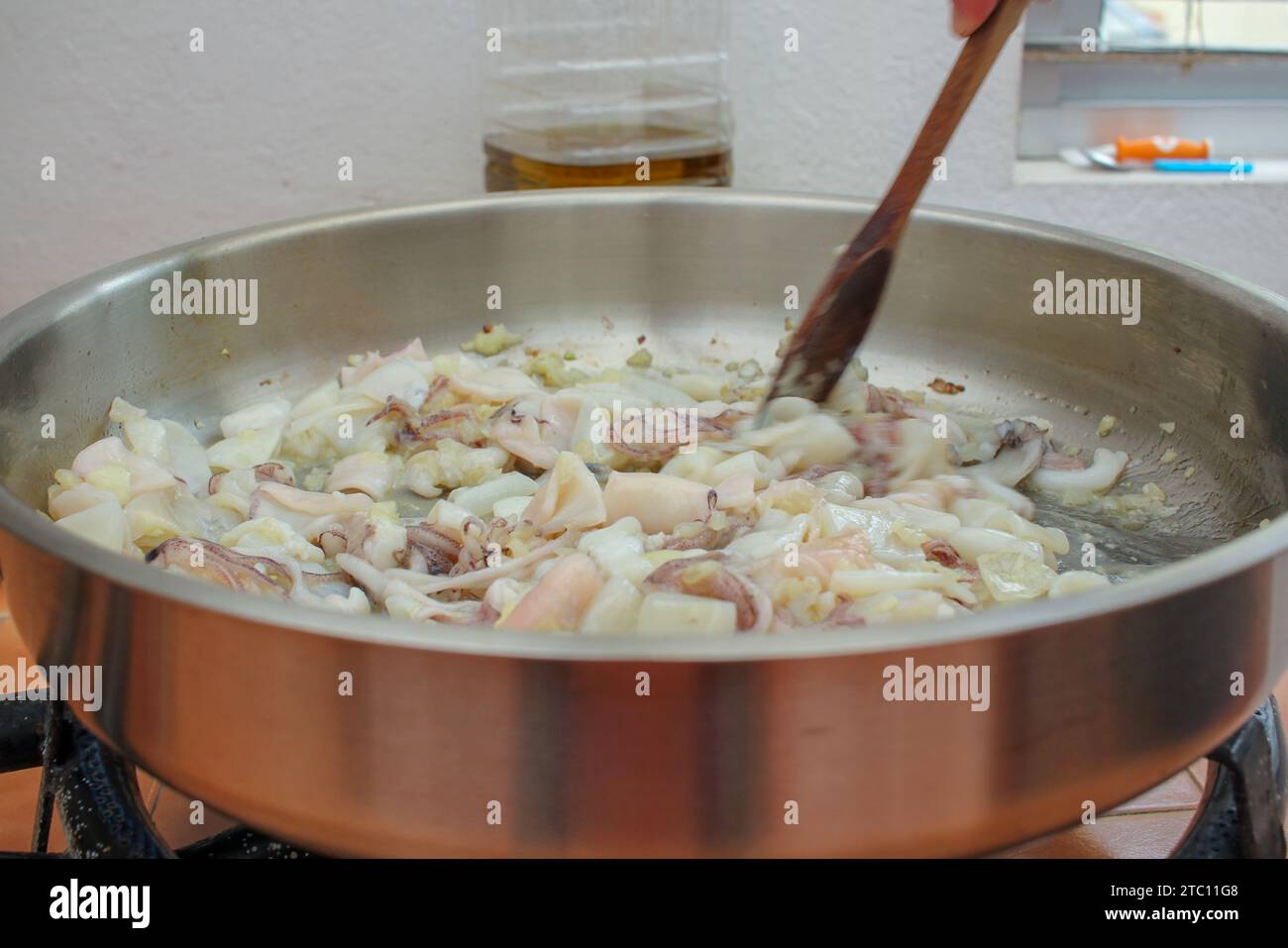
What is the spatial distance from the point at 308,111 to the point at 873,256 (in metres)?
1.06

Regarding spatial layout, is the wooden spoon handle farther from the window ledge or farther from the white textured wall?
the window ledge

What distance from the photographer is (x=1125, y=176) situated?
6.41 feet

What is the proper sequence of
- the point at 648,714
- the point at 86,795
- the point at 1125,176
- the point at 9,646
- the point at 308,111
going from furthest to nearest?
the point at 1125,176 → the point at 308,111 → the point at 9,646 → the point at 86,795 → the point at 648,714

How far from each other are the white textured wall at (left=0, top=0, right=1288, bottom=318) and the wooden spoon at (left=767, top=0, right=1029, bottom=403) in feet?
2.91

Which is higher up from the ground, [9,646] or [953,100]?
[953,100]

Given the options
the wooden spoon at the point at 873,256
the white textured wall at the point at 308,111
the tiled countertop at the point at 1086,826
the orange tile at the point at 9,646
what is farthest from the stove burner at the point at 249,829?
the white textured wall at the point at 308,111

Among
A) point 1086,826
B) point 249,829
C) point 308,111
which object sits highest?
point 308,111

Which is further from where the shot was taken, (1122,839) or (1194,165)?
(1194,165)

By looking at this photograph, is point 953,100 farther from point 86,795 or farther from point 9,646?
point 9,646

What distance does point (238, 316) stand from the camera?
1.14 meters

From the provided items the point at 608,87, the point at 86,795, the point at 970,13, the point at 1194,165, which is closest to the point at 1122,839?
the point at 970,13

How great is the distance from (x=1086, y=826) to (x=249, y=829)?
0.73 m

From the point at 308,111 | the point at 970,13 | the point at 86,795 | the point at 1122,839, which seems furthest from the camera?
the point at 308,111

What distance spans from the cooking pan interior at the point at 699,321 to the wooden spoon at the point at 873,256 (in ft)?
0.61
